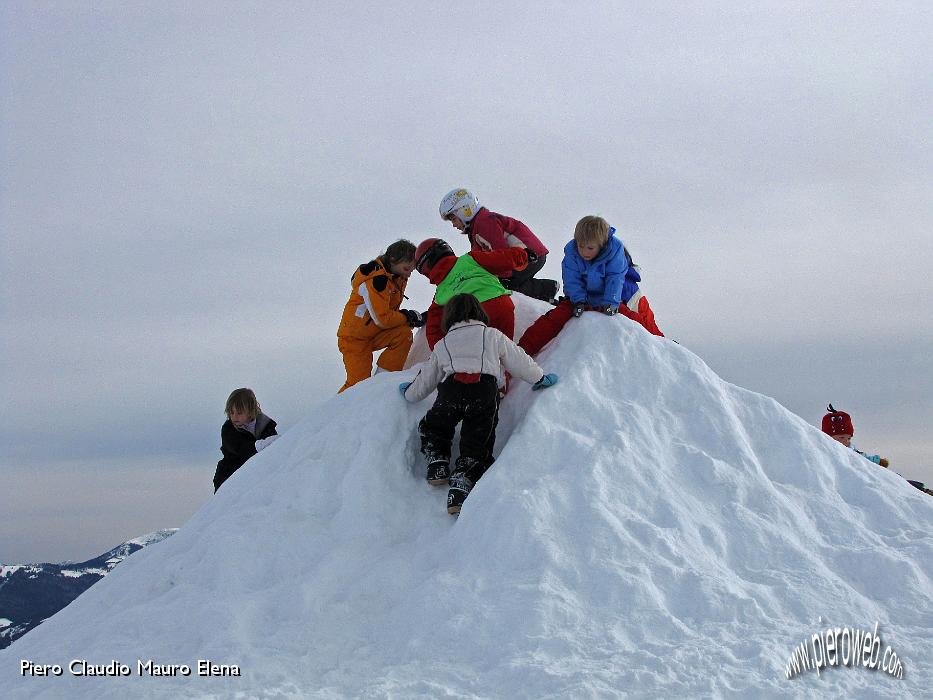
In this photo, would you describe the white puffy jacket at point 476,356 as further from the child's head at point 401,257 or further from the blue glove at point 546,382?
the child's head at point 401,257

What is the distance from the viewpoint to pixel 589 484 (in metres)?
5.90

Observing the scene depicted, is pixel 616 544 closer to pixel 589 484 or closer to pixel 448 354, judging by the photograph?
pixel 589 484

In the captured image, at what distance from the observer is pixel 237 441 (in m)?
8.84

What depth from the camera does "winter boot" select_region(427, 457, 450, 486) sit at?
6469 millimetres

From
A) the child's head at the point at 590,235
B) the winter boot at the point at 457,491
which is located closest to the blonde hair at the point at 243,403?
the winter boot at the point at 457,491

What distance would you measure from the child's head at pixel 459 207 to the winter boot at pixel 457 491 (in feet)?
9.97

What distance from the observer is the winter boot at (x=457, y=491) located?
612 cm

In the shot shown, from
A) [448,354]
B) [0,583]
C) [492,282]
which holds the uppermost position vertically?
[492,282]

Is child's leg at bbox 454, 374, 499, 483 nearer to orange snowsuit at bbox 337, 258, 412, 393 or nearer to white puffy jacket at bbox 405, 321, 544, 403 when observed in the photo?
white puffy jacket at bbox 405, 321, 544, 403

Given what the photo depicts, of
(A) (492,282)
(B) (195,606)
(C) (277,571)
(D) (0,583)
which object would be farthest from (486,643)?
(D) (0,583)

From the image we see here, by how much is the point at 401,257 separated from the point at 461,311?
227cm

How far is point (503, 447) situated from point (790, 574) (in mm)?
2249

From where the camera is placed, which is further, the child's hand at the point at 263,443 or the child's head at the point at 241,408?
the child's head at the point at 241,408

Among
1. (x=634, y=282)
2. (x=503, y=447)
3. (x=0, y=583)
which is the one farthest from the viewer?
(x=0, y=583)
